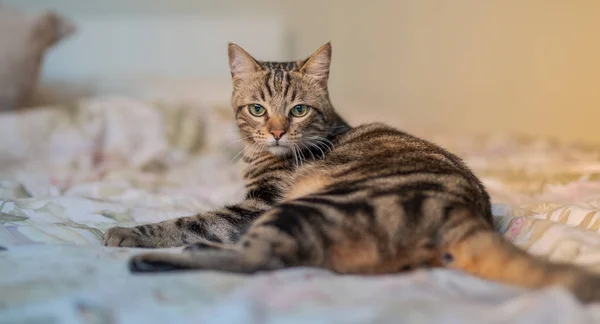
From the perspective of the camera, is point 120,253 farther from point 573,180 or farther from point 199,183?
point 573,180

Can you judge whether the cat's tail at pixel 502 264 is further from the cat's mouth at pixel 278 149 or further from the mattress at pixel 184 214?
the cat's mouth at pixel 278 149

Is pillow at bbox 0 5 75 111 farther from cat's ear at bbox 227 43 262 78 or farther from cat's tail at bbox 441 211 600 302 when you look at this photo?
cat's tail at bbox 441 211 600 302

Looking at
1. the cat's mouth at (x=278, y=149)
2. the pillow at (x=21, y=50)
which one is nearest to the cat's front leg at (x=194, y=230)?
the cat's mouth at (x=278, y=149)

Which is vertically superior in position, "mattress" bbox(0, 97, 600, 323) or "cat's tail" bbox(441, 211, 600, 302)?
"cat's tail" bbox(441, 211, 600, 302)

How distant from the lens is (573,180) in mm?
1860

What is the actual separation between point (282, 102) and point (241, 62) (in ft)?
0.66

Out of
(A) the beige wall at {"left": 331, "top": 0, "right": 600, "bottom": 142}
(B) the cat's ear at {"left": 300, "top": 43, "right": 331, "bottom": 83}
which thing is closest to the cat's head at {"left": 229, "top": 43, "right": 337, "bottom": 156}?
(B) the cat's ear at {"left": 300, "top": 43, "right": 331, "bottom": 83}

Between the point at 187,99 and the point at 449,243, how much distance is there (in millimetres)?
2075

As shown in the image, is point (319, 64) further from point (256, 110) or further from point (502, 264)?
point (502, 264)

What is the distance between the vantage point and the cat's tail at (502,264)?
855mm

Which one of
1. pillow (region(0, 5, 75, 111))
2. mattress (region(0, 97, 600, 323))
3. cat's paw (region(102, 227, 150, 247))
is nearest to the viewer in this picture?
mattress (region(0, 97, 600, 323))

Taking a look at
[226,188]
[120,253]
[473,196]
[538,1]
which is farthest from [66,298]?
[538,1]

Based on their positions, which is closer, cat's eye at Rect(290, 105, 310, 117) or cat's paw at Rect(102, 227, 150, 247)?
cat's paw at Rect(102, 227, 150, 247)

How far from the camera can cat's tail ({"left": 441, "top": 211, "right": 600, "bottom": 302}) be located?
Result: 855 mm
